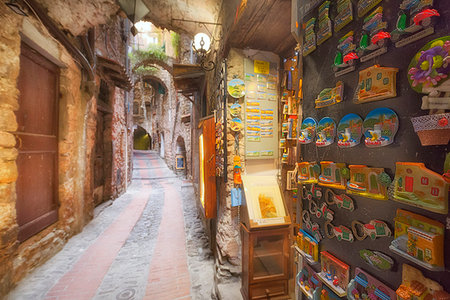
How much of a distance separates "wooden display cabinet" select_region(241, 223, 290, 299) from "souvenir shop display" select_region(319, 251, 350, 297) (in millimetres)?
1282

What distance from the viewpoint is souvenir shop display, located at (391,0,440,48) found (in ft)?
2.54

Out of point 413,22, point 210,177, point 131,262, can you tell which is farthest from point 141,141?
point 413,22

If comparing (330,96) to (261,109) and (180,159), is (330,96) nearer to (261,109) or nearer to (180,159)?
(261,109)

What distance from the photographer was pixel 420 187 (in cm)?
80

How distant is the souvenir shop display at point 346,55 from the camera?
1.13 meters

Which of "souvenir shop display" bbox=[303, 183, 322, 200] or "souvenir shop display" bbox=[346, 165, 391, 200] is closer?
"souvenir shop display" bbox=[346, 165, 391, 200]

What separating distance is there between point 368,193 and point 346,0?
3.71ft

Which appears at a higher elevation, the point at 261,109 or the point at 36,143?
the point at 261,109

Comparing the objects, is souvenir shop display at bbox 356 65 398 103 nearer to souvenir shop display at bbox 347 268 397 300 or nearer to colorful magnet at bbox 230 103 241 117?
souvenir shop display at bbox 347 268 397 300

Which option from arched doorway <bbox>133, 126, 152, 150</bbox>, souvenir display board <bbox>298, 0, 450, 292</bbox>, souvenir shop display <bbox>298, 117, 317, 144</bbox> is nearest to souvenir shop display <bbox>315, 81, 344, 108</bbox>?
souvenir display board <bbox>298, 0, 450, 292</bbox>

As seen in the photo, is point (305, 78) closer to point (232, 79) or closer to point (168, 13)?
point (232, 79)

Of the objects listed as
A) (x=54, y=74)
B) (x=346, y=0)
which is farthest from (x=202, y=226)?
(x=346, y=0)

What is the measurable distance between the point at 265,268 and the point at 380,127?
2559 millimetres

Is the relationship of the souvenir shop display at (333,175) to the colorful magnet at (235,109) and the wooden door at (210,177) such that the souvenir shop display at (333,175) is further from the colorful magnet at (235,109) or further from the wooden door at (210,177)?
the wooden door at (210,177)
